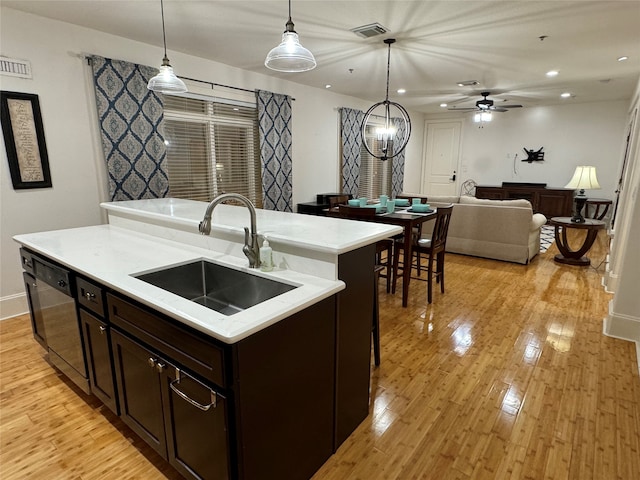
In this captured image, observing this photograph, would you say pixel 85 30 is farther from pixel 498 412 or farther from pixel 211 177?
pixel 498 412

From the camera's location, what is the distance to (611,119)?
7477mm

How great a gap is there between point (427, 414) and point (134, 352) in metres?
1.60

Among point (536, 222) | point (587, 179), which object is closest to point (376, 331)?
point (536, 222)

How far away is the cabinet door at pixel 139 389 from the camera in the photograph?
1535 mm

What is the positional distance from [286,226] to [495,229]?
160 inches

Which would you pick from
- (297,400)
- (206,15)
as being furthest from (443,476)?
(206,15)

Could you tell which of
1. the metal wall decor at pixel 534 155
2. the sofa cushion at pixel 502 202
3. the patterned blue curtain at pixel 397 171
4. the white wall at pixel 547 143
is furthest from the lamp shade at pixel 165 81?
the metal wall decor at pixel 534 155

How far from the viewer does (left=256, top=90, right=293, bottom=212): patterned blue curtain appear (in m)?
5.15

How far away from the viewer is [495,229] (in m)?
5.08

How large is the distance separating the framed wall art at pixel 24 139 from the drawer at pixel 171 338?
95.0 inches

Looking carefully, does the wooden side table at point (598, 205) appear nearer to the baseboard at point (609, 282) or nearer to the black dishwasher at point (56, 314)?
the baseboard at point (609, 282)

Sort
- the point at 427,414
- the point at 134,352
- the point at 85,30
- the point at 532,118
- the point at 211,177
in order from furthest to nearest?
1. the point at 532,118
2. the point at 211,177
3. the point at 85,30
4. the point at 427,414
5. the point at 134,352

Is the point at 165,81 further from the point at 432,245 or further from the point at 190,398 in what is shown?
the point at 432,245

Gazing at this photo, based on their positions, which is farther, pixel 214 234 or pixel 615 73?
pixel 615 73
